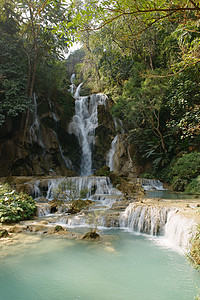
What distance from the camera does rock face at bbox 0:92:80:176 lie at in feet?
54.9

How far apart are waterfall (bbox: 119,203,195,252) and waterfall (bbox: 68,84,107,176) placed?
42.1ft

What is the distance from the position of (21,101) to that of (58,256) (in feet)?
43.3

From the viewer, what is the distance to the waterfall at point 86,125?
818 inches

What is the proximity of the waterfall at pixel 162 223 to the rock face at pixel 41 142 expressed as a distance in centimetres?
1100

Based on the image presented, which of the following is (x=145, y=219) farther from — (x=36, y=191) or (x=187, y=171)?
(x=36, y=191)

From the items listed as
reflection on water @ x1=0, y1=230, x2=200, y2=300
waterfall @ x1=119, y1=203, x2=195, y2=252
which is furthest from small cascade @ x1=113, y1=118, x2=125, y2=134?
reflection on water @ x1=0, y1=230, x2=200, y2=300

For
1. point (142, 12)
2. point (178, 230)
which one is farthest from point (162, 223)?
point (142, 12)

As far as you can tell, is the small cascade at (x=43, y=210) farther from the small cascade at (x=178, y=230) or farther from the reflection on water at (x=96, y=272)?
the small cascade at (x=178, y=230)

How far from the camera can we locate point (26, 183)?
12.9 meters

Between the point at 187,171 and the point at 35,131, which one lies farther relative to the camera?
the point at 35,131

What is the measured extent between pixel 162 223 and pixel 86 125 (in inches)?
643

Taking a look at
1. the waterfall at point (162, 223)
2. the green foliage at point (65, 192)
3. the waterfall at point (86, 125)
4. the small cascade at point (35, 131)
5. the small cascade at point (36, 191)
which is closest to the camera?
the waterfall at point (162, 223)

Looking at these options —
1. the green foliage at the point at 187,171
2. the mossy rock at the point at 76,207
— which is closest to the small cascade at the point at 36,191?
the mossy rock at the point at 76,207

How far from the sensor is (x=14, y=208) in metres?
7.74
